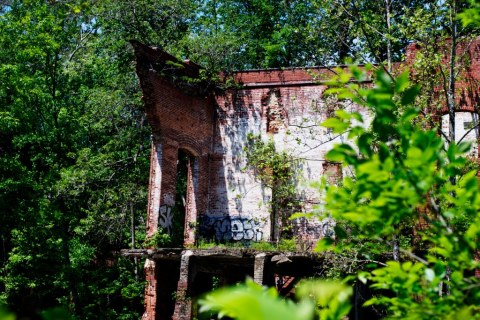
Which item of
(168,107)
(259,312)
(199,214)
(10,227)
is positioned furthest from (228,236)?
(259,312)

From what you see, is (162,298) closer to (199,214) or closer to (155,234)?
(155,234)

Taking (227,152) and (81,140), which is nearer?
(227,152)

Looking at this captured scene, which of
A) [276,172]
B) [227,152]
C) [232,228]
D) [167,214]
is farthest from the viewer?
[227,152]

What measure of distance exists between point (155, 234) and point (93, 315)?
456cm

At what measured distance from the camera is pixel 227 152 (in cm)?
2017

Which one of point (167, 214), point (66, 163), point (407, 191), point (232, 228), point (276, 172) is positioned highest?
point (66, 163)

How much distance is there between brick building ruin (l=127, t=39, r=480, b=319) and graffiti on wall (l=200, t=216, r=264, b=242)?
0.10ft

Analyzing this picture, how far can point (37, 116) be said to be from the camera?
19.4m

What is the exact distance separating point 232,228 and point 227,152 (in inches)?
100

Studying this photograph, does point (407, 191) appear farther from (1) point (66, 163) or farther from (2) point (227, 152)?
(1) point (66, 163)

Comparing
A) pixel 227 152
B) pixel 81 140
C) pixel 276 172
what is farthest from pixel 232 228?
pixel 81 140

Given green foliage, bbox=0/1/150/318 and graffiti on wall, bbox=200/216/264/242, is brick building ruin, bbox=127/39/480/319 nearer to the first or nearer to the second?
graffiti on wall, bbox=200/216/264/242

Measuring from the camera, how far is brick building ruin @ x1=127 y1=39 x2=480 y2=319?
56.4ft

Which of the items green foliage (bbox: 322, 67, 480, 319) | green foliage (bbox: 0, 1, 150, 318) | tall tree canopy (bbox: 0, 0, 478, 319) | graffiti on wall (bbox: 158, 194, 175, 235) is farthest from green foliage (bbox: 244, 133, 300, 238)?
green foliage (bbox: 322, 67, 480, 319)
